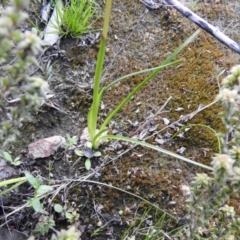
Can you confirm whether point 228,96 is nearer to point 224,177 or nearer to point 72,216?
point 224,177

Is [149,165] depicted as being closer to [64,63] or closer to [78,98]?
[78,98]

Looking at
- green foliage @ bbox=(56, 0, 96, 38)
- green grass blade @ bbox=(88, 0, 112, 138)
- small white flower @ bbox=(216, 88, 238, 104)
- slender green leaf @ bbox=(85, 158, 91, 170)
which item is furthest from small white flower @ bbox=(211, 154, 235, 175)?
green foliage @ bbox=(56, 0, 96, 38)

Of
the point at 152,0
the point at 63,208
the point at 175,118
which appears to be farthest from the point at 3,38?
the point at 152,0

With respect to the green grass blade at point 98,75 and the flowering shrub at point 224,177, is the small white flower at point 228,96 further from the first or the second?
the green grass blade at point 98,75

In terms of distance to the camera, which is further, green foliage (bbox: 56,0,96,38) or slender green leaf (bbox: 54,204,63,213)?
green foliage (bbox: 56,0,96,38)

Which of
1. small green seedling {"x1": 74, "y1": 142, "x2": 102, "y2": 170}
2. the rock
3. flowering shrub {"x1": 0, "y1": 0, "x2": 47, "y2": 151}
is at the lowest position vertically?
small green seedling {"x1": 74, "y1": 142, "x2": 102, "y2": 170}

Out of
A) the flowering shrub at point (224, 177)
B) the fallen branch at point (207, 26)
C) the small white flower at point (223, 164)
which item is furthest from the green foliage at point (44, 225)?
the fallen branch at point (207, 26)

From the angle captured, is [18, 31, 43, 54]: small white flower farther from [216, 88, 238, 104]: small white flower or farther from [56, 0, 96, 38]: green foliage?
[56, 0, 96, 38]: green foliage
